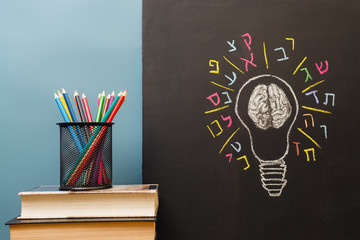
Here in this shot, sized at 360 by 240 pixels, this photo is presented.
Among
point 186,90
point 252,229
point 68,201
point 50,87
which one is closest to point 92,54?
point 50,87

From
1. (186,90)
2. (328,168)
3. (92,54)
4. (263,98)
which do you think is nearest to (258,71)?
(263,98)

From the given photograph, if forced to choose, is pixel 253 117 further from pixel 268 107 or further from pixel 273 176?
pixel 273 176

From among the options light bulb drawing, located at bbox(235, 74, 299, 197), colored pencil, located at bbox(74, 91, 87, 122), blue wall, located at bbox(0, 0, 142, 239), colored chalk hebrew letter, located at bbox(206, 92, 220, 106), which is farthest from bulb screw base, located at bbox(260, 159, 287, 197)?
colored pencil, located at bbox(74, 91, 87, 122)

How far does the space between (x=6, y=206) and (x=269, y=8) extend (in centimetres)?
83

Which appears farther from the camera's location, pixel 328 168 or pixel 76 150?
pixel 328 168

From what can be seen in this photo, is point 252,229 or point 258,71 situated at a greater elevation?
point 258,71

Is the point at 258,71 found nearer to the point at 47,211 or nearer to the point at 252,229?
the point at 252,229

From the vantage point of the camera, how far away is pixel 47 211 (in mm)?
568

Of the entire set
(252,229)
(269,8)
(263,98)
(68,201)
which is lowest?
(252,229)

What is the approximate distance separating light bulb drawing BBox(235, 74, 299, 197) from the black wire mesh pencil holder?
34 centimetres

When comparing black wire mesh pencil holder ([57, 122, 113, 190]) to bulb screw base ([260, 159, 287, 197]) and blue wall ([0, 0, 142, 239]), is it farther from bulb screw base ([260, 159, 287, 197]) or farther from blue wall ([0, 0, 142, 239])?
bulb screw base ([260, 159, 287, 197])

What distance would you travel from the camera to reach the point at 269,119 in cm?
77

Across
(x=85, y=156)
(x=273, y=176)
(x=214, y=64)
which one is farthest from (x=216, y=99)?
(x=85, y=156)

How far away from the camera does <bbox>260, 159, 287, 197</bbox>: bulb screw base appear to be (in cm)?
75
